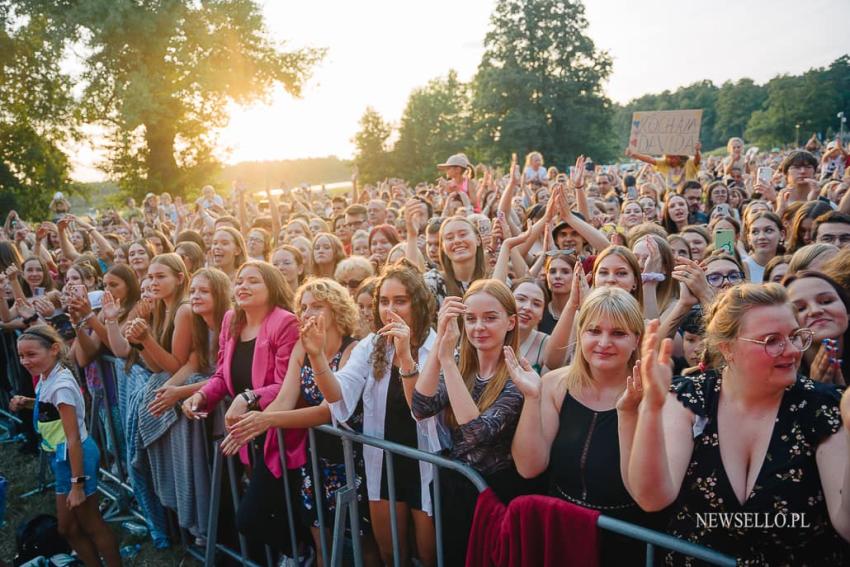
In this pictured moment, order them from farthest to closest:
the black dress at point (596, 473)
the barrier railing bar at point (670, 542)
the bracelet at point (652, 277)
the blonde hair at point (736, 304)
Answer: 1. the bracelet at point (652, 277)
2. the black dress at point (596, 473)
3. the blonde hair at point (736, 304)
4. the barrier railing bar at point (670, 542)

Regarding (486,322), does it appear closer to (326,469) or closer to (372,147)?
(326,469)

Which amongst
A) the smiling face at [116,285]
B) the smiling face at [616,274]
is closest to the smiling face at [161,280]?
the smiling face at [116,285]

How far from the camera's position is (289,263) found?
208 inches

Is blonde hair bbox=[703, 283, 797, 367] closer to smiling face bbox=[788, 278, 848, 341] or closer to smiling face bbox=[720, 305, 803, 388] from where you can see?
smiling face bbox=[720, 305, 803, 388]

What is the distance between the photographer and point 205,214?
978cm

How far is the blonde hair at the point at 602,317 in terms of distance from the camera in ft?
7.91

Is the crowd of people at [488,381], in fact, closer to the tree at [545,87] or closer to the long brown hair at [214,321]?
the long brown hair at [214,321]

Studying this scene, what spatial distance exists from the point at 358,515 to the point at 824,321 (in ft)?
8.49

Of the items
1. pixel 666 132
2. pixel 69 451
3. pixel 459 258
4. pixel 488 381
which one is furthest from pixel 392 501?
pixel 666 132

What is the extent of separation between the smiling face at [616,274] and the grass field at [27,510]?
3.64m

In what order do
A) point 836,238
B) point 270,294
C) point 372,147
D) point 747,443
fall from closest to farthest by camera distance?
point 747,443, point 270,294, point 836,238, point 372,147

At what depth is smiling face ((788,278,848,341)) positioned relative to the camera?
255cm

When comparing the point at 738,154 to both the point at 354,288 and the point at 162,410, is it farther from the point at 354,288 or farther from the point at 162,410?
the point at 162,410

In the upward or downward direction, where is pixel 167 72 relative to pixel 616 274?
upward
